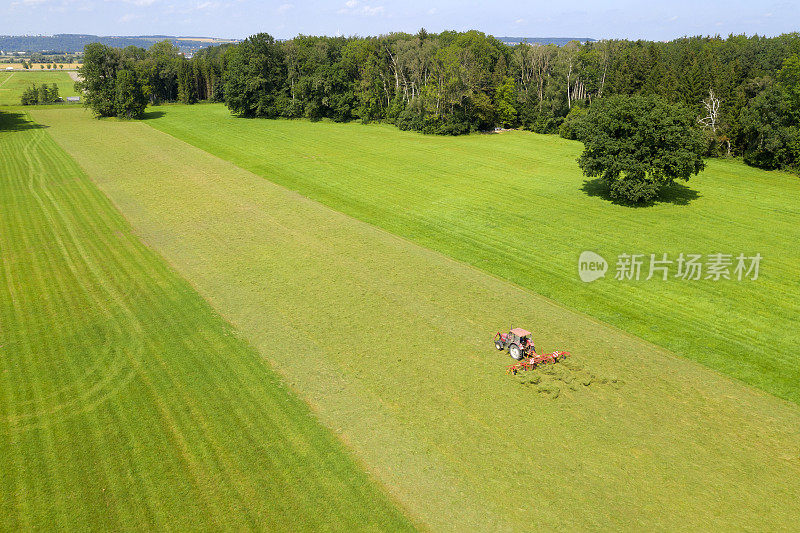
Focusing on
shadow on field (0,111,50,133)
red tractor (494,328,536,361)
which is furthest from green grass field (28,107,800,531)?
shadow on field (0,111,50,133)

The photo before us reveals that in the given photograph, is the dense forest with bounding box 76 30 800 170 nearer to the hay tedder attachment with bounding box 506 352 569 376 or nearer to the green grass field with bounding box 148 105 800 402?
the green grass field with bounding box 148 105 800 402

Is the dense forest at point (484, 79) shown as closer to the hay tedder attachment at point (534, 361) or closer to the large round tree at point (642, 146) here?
the large round tree at point (642, 146)

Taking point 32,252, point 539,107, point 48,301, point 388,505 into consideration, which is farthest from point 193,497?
point 539,107

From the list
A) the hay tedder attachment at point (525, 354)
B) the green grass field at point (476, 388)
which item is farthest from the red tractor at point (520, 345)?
the green grass field at point (476, 388)

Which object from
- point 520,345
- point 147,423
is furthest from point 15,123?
point 520,345

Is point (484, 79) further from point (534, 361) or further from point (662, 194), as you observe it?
point (534, 361)

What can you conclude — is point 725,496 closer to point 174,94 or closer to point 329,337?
point 329,337

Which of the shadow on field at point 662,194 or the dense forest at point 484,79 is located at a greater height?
the dense forest at point 484,79
